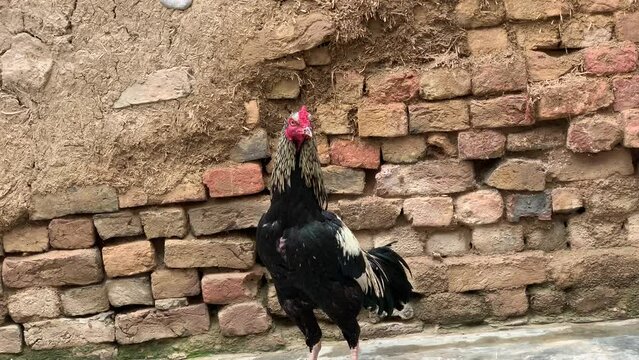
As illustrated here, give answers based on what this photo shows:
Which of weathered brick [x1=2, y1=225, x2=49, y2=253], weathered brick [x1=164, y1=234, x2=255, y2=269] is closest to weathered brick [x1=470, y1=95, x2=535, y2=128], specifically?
weathered brick [x1=164, y1=234, x2=255, y2=269]

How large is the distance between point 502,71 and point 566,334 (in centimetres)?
139

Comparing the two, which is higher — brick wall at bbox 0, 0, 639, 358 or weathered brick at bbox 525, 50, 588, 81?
weathered brick at bbox 525, 50, 588, 81

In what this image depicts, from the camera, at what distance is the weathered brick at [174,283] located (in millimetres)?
4031

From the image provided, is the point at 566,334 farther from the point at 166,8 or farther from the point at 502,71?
the point at 166,8

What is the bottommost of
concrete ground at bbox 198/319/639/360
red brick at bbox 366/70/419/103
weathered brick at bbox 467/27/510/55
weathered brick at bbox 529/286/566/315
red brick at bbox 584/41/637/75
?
concrete ground at bbox 198/319/639/360

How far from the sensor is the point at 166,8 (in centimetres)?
396

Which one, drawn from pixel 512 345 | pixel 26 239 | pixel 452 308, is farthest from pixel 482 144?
pixel 26 239

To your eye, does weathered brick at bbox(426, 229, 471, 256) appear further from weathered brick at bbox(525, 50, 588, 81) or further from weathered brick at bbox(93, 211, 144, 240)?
weathered brick at bbox(93, 211, 144, 240)

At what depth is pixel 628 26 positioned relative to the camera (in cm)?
388

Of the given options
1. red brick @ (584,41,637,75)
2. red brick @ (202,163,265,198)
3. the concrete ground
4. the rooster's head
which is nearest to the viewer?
the rooster's head

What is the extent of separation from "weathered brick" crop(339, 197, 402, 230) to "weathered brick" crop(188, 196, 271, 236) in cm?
44

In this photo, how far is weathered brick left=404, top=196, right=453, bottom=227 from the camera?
402 cm

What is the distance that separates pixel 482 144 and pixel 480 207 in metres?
0.34

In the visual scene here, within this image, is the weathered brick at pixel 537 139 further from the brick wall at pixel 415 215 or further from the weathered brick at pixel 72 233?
the weathered brick at pixel 72 233
